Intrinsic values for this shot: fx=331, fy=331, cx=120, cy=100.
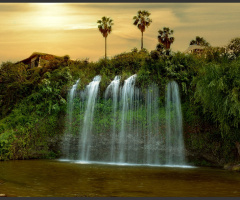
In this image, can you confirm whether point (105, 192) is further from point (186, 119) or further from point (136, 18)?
point (136, 18)

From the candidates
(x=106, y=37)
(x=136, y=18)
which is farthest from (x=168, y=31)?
(x=106, y=37)

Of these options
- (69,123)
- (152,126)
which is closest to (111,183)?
(152,126)

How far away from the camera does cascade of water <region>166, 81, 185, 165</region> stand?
18531 millimetres

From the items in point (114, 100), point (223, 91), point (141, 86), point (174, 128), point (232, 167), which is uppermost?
point (141, 86)

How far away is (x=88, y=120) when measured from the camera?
68.9 ft

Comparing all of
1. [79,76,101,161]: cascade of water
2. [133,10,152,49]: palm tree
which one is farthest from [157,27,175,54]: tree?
[79,76,101,161]: cascade of water

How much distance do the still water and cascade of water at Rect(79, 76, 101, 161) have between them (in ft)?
17.0

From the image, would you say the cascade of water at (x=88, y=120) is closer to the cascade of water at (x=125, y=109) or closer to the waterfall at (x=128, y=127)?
the waterfall at (x=128, y=127)

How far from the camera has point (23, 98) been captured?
24203 mm

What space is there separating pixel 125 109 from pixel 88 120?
2572 mm

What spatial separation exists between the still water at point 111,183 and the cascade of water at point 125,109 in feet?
15.6

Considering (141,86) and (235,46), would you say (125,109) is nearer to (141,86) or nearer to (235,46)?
(141,86)

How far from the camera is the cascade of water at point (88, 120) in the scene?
20203mm

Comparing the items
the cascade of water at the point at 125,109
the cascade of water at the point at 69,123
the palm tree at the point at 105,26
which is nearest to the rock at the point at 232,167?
the cascade of water at the point at 125,109
